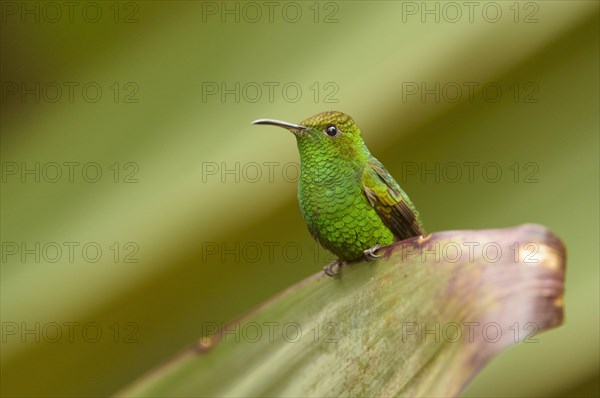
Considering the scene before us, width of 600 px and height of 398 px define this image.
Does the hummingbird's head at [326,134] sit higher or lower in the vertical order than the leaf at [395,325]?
higher

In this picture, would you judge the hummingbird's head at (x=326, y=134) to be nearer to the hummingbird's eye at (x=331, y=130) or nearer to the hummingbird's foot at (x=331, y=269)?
the hummingbird's eye at (x=331, y=130)

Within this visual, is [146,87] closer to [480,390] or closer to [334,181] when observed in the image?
[334,181]

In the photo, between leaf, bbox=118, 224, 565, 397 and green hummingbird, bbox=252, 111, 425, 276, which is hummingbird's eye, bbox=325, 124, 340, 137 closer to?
green hummingbird, bbox=252, 111, 425, 276

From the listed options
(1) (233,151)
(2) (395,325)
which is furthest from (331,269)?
(1) (233,151)

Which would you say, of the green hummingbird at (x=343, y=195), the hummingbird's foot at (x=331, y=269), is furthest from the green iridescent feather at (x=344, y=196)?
the hummingbird's foot at (x=331, y=269)

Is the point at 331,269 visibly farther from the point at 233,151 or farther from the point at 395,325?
the point at 233,151

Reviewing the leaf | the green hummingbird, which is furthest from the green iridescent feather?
the leaf
